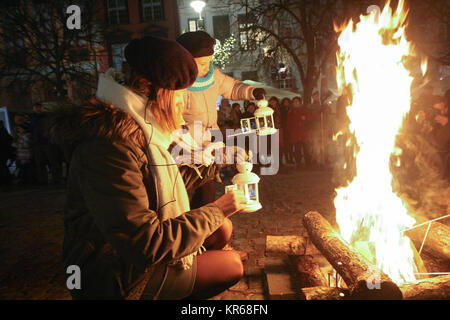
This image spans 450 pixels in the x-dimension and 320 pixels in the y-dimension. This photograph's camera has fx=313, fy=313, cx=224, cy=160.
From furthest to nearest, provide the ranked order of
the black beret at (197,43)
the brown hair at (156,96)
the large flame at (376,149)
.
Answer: the black beret at (197,43), the large flame at (376,149), the brown hair at (156,96)

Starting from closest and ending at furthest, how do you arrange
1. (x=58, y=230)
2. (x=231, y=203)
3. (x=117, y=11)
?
(x=231, y=203) < (x=58, y=230) < (x=117, y=11)

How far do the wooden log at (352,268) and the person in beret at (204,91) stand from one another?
47.0 inches

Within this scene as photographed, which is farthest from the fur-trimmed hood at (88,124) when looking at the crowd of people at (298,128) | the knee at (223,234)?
the crowd of people at (298,128)

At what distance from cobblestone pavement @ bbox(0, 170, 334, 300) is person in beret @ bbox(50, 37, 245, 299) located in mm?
1443

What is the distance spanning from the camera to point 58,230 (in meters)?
5.19

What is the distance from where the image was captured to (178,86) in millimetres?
1765

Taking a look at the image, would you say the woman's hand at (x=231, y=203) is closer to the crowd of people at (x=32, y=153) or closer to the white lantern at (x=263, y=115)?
the white lantern at (x=263, y=115)

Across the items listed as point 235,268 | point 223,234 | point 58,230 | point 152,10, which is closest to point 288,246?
point 223,234

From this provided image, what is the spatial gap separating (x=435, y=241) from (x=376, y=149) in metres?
1.30

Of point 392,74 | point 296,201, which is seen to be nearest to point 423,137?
point 392,74

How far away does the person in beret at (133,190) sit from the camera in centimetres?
155

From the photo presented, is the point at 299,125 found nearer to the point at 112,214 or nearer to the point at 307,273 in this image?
the point at 307,273

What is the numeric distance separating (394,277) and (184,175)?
2.05m
